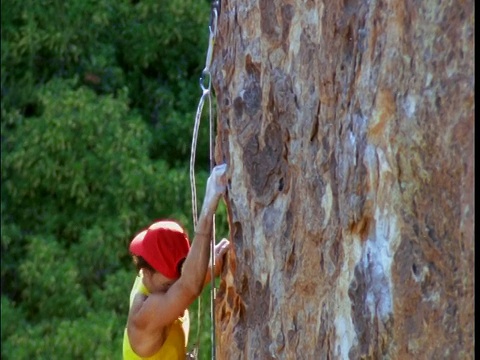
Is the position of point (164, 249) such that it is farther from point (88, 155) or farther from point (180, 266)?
point (88, 155)

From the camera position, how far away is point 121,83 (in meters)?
8.14

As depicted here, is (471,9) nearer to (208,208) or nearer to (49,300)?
(208,208)

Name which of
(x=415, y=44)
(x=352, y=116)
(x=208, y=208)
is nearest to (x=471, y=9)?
(x=415, y=44)

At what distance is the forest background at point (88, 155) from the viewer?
7617mm

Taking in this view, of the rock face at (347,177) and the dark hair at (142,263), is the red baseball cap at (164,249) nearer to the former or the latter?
the dark hair at (142,263)

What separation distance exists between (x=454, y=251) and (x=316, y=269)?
46 cm

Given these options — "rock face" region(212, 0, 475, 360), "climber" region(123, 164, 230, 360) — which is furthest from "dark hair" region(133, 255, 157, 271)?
"rock face" region(212, 0, 475, 360)

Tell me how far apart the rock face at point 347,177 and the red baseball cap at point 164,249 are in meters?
0.24

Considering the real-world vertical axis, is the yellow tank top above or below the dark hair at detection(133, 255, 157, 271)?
below

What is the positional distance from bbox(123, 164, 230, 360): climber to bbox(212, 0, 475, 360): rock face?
97mm

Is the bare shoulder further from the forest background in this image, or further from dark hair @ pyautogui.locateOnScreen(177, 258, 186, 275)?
the forest background

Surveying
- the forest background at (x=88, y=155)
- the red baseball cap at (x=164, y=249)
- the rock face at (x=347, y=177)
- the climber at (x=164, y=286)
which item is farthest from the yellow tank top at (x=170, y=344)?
the forest background at (x=88, y=155)

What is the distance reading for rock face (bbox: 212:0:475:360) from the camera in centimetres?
312

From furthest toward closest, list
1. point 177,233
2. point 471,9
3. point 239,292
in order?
point 177,233 → point 239,292 → point 471,9
